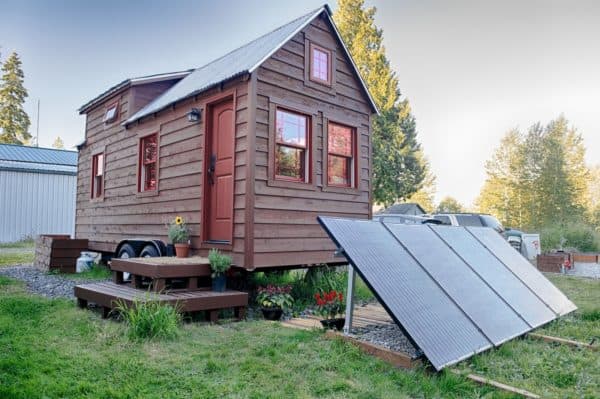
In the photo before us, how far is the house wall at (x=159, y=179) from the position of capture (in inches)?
216

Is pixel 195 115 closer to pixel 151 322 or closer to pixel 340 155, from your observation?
pixel 340 155

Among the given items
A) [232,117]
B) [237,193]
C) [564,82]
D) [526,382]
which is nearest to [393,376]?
[526,382]

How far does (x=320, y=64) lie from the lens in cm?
659

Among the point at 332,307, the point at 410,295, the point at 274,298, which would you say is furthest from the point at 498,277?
the point at 274,298

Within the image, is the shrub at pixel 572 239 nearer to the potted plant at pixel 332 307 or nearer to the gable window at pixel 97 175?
the potted plant at pixel 332 307

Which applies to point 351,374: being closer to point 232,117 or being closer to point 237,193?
point 237,193

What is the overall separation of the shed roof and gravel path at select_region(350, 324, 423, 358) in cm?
1840

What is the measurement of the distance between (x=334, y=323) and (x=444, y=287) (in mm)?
1109

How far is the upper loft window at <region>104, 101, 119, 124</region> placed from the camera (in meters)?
8.80

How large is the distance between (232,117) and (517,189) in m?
22.5

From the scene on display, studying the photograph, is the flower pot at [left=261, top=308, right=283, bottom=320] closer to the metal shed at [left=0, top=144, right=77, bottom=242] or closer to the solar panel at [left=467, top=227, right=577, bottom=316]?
the solar panel at [left=467, top=227, right=577, bottom=316]

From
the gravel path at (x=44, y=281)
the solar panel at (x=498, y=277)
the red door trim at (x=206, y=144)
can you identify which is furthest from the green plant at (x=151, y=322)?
the solar panel at (x=498, y=277)

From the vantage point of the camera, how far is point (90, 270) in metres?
8.76

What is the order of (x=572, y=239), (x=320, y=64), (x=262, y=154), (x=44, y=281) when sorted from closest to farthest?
1. (x=262, y=154)
2. (x=320, y=64)
3. (x=44, y=281)
4. (x=572, y=239)
